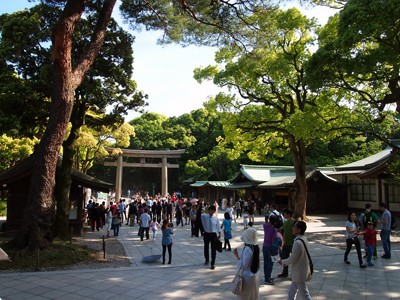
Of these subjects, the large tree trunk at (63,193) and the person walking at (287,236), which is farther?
the large tree trunk at (63,193)

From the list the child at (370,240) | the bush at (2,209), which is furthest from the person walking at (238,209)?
the bush at (2,209)

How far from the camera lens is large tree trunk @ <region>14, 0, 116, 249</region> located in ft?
33.7

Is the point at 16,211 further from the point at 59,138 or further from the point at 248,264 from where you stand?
the point at 248,264

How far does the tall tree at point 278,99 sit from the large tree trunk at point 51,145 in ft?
21.4

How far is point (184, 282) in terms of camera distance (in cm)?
782

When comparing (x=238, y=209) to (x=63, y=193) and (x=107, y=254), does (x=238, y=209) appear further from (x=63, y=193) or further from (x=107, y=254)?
(x=107, y=254)

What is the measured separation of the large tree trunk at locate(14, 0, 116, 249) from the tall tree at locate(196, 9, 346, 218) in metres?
6.53

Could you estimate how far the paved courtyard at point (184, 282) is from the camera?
270 inches

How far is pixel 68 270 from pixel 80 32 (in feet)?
32.4

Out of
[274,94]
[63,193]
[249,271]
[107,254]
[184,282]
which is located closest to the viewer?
[249,271]

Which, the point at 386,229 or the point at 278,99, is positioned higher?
the point at 278,99

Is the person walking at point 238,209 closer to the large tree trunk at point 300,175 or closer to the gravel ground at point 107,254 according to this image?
the large tree trunk at point 300,175

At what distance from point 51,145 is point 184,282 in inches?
239

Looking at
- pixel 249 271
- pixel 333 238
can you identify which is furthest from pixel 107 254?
pixel 333 238
